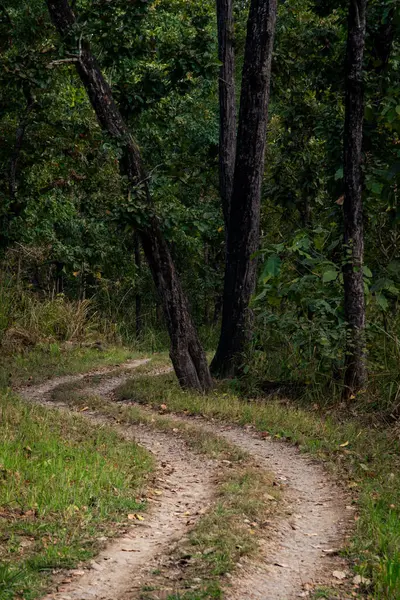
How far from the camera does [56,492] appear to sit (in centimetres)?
679

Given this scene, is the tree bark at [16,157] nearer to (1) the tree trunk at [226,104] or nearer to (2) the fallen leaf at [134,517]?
(1) the tree trunk at [226,104]

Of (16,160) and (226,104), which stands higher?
(226,104)

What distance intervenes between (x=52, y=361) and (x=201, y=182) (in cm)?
489

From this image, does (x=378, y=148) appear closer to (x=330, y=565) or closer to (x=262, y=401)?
(x=262, y=401)

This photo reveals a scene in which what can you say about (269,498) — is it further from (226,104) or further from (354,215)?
(226,104)

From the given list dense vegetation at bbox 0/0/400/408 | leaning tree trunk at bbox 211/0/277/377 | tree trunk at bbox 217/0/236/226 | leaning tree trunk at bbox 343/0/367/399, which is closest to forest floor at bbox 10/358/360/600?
leaning tree trunk at bbox 343/0/367/399

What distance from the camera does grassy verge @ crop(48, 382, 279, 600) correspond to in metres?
5.23

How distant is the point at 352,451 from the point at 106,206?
17.4 ft

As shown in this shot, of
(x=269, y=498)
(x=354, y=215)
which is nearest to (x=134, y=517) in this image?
(x=269, y=498)

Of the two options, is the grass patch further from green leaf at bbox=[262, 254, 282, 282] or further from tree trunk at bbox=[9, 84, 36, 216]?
tree trunk at bbox=[9, 84, 36, 216]

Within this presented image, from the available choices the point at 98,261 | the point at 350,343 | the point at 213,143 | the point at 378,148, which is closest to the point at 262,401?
the point at 350,343

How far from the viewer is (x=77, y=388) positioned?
13961 millimetres

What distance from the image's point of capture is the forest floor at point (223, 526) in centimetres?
523

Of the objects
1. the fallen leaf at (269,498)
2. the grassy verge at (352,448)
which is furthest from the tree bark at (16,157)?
the fallen leaf at (269,498)
